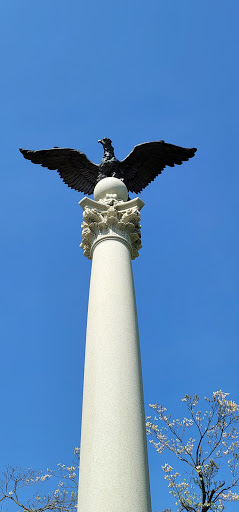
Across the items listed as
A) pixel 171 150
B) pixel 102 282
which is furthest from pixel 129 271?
pixel 171 150

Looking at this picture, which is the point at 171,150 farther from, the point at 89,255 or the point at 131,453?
the point at 131,453

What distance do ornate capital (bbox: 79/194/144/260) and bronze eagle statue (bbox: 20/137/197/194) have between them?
4.26m

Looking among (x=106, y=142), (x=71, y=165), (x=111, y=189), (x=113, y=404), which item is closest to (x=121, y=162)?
(x=106, y=142)

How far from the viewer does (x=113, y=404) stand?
10109mm

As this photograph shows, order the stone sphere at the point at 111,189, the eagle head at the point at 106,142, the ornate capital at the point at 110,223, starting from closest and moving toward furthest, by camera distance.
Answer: the ornate capital at the point at 110,223, the stone sphere at the point at 111,189, the eagle head at the point at 106,142

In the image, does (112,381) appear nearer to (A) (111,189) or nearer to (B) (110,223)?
(B) (110,223)

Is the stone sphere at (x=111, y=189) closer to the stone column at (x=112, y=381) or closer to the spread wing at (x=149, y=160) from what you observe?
the stone column at (x=112, y=381)

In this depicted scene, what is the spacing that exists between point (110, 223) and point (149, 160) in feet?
22.2

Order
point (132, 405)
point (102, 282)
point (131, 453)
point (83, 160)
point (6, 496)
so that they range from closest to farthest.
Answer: point (131, 453), point (132, 405), point (102, 282), point (83, 160), point (6, 496)

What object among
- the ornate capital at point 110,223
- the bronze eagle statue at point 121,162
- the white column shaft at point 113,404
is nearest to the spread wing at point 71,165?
the bronze eagle statue at point 121,162

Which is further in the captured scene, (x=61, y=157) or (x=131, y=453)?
(x=61, y=157)

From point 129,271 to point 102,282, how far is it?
113 centimetres

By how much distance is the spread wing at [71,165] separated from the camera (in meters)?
20.0

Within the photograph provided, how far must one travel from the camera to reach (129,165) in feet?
66.6
